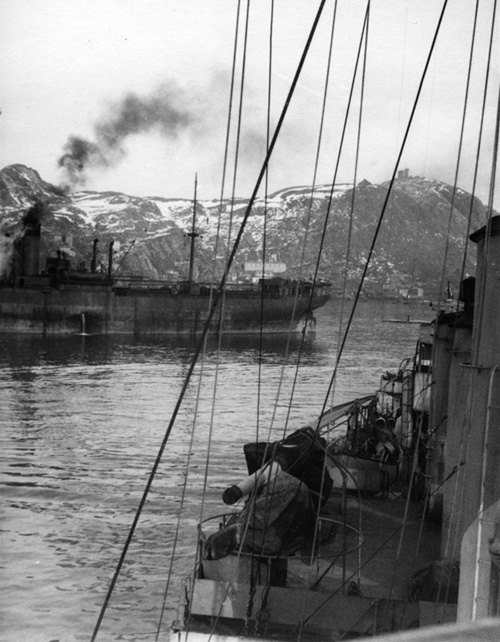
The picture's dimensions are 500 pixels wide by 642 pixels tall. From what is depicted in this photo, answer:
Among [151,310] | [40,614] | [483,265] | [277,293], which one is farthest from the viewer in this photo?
[277,293]

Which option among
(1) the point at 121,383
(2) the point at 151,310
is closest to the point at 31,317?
(2) the point at 151,310

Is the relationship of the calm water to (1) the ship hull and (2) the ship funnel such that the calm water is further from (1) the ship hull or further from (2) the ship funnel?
(2) the ship funnel

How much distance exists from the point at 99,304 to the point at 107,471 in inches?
1981

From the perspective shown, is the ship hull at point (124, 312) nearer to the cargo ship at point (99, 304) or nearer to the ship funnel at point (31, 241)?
the cargo ship at point (99, 304)

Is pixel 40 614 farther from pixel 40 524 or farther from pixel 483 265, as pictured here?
pixel 483 265

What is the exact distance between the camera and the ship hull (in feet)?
207

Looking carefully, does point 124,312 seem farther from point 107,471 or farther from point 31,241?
point 107,471

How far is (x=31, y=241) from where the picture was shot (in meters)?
68.3

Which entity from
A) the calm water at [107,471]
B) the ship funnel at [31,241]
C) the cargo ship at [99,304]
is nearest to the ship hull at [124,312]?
the cargo ship at [99,304]

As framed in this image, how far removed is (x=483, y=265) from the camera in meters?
5.76

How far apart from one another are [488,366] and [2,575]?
886 cm

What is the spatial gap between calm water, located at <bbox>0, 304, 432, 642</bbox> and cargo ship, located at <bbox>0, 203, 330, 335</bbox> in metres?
19.1

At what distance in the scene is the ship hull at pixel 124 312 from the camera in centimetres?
6306

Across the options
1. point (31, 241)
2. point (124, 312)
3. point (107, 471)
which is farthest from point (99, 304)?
point (107, 471)
